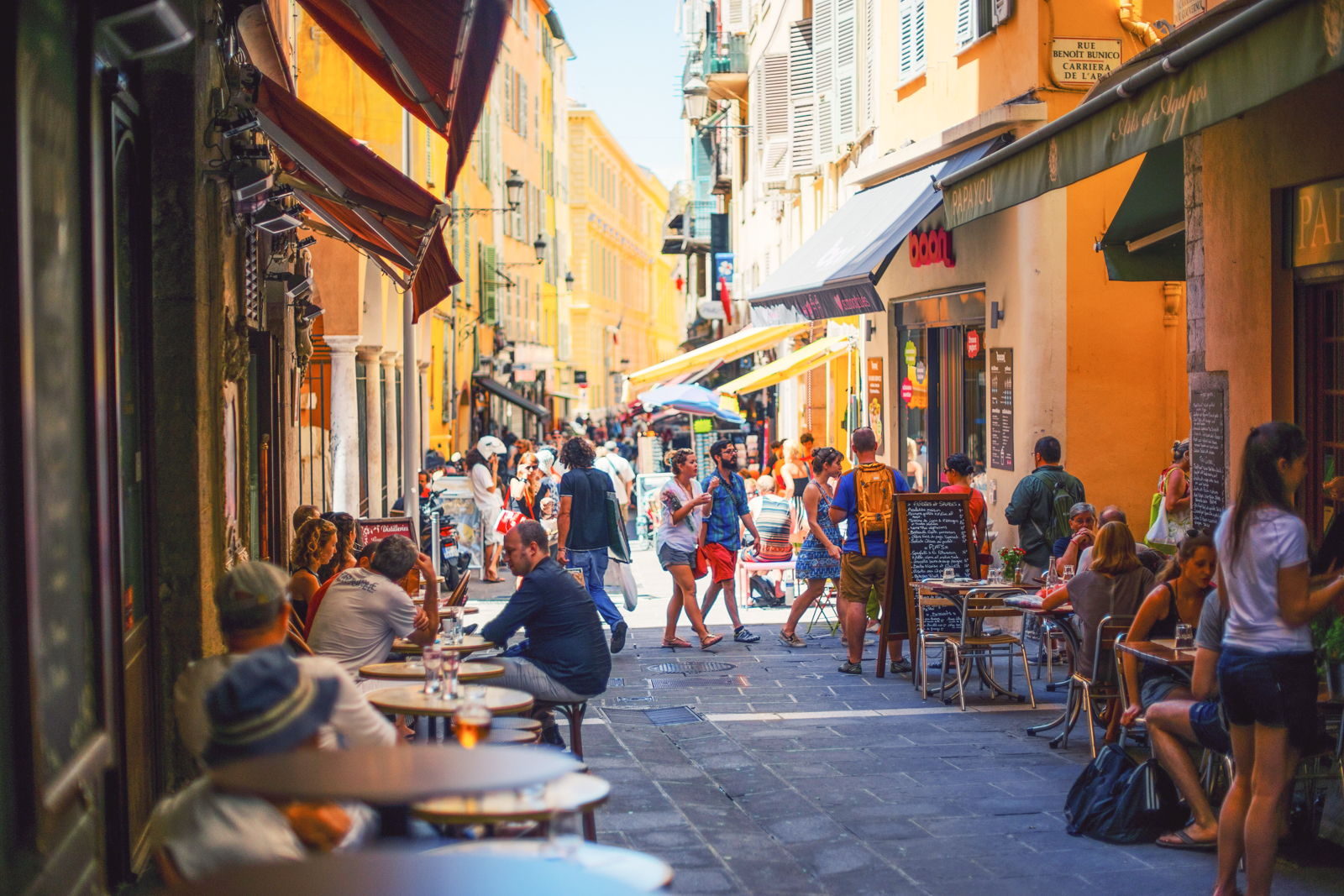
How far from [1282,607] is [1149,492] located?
697cm

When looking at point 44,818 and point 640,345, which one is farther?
point 640,345

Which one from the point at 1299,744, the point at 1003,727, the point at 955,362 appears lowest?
the point at 1003,727

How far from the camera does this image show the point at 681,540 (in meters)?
11.7

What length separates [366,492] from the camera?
55.3 feet

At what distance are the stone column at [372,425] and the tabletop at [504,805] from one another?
542 inches

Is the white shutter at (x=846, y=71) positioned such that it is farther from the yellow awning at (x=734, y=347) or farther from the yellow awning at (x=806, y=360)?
the yellow awning at (x=734, y=347)

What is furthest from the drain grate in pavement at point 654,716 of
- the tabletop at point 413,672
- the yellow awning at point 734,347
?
the yellow awning at point 734,347

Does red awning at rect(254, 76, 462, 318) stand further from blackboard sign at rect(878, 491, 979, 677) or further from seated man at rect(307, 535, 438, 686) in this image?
blackboard sign at rect(878, 491, 979, 677)

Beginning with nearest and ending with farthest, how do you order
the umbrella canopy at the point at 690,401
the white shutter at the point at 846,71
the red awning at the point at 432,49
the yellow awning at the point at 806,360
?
1. the red awning at the point at 432,49
2. the white shutter at the point at 846,71
3. the yellow awning at the point at 806,360
4. the umbrella canopy at the point at 690,401

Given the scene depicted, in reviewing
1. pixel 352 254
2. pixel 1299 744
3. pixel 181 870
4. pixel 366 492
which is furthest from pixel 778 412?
pixel 181 870

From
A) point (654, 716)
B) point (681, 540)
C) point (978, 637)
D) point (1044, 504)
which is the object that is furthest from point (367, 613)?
point (1044, 504)

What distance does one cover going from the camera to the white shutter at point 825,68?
19516mm

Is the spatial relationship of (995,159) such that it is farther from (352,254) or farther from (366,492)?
(366,492)

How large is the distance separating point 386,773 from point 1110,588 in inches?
205
